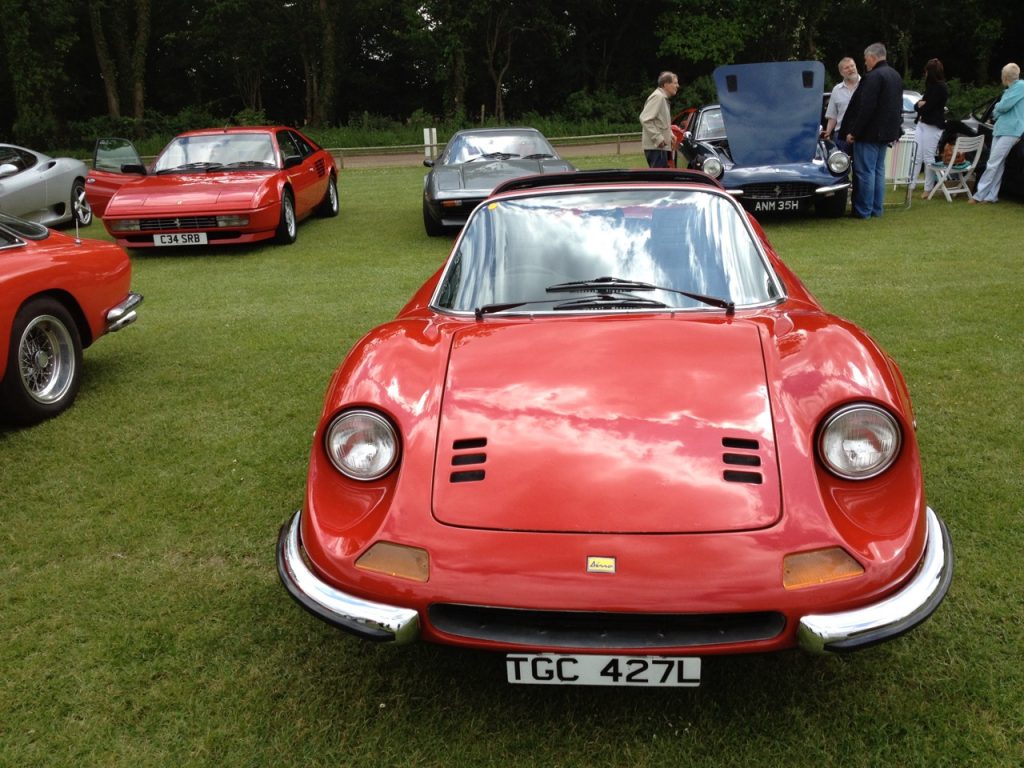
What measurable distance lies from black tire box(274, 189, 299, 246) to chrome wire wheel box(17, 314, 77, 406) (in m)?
5.14

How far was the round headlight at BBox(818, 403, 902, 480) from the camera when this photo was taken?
2.28 m

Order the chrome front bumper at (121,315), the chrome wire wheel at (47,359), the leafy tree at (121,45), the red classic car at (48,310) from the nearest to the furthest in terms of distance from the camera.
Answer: the red classic car at (48,310), the chrome wire wheel at (47,359), the chrome front bumper at (121,315), the leafy tree at (121,45)

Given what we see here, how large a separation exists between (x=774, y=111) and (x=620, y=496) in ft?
30.1

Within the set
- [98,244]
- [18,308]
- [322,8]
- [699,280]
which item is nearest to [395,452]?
[699,280]

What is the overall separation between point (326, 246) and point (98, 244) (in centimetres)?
477

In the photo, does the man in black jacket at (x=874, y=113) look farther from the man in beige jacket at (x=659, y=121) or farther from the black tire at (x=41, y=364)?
the black tire at (x=41, y=364)

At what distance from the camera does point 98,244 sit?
17.5 ft

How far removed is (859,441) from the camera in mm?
2314

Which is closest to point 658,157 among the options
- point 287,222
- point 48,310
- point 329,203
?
point 287,222

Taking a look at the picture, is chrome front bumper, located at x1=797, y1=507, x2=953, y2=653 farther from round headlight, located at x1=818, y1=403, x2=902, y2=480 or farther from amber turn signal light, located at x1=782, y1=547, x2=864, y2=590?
round headlight, located at x1=818, y1=403, x2=902, y2=480

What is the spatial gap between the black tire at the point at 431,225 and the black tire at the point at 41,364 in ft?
18.3

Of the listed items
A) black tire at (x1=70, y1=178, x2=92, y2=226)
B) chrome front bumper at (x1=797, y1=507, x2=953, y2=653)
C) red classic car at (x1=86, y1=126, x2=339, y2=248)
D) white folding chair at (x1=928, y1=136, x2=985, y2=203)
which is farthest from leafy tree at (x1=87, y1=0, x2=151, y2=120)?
chrome front bumper at (x1=797, y1=507, x2=953, y2=653)

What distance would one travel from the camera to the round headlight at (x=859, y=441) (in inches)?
89.7

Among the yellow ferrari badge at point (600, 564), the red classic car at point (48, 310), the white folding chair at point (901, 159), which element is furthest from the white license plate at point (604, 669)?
the white folding chair at point (901, 159)
